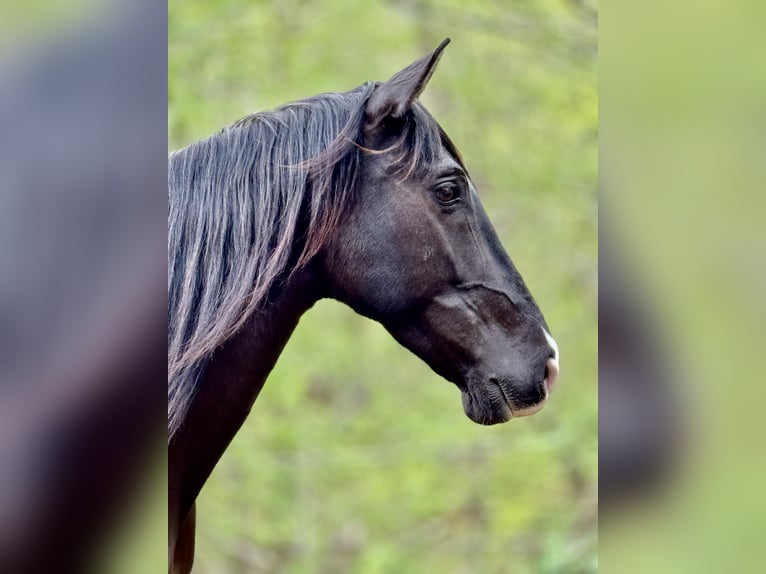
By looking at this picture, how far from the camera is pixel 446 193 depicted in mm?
754

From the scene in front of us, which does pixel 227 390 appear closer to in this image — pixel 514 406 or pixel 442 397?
pixel 514 406

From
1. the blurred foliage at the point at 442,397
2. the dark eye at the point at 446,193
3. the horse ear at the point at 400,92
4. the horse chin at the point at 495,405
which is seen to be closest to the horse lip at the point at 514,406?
the horse chin at the point at 495,405

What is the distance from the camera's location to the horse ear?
71cm

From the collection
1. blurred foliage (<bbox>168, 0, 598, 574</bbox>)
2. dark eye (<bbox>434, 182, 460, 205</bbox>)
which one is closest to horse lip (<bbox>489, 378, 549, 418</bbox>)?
dark eye (<bbox>434, 182, 460, 205</bbox>)

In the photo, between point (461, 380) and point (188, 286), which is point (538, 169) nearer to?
point (461, 380)

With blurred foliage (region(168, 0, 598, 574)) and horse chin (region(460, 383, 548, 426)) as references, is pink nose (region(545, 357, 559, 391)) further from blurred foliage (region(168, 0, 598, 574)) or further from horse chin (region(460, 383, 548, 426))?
blurred foliage (region(168, 0, 598, 574))

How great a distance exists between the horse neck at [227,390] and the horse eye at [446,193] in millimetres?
157

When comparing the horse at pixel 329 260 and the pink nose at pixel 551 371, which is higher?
the horse at pixel 329 260

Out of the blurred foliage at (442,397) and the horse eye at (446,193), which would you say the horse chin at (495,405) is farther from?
the blurred foliage at (442,397)

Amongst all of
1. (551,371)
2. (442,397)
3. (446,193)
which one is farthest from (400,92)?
(442,397)

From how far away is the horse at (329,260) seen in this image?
0.70 m

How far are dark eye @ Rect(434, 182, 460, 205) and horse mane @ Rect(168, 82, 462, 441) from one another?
4 cm
